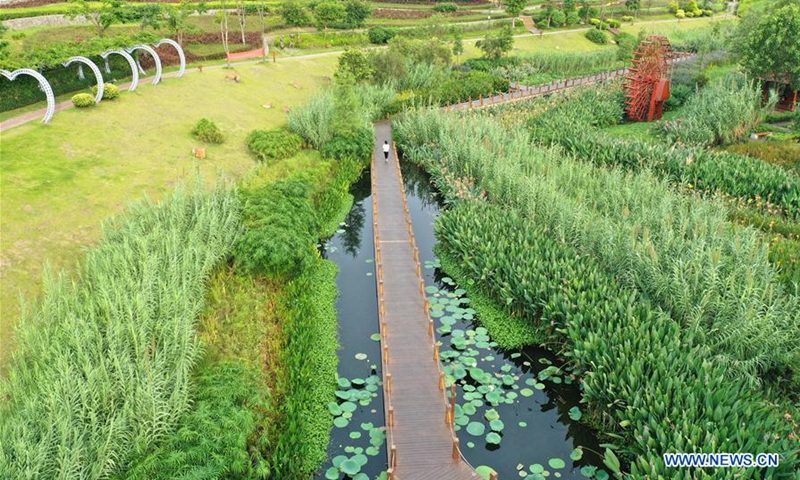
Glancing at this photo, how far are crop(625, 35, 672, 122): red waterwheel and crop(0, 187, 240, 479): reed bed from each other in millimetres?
29015

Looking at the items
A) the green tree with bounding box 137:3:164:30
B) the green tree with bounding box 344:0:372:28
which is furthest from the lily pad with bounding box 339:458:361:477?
the green tree with bounding box 344:0:372:28

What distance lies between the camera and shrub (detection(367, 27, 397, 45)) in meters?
48.5

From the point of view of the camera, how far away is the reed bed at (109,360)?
919 cm

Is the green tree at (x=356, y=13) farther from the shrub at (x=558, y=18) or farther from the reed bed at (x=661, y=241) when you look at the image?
the reed bed at (x=661, y=241)

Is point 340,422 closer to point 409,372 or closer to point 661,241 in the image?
point 409,372

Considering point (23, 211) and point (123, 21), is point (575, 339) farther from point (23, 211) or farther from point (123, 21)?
point (123, 21)

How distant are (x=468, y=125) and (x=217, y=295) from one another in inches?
631

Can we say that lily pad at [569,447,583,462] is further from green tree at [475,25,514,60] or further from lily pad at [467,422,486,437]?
green tree at [475,25,514,60]

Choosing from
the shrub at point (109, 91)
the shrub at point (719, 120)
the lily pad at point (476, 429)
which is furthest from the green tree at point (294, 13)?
the lily pad at point (476, 429)

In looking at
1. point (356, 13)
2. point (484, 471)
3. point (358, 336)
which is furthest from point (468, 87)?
point (484, 471)

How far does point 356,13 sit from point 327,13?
5.56m

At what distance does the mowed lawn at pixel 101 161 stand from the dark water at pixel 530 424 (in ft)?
37.8

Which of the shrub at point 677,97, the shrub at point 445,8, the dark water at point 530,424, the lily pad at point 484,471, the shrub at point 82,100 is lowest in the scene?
the dark water at point 530,424

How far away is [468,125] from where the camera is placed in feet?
85.9
